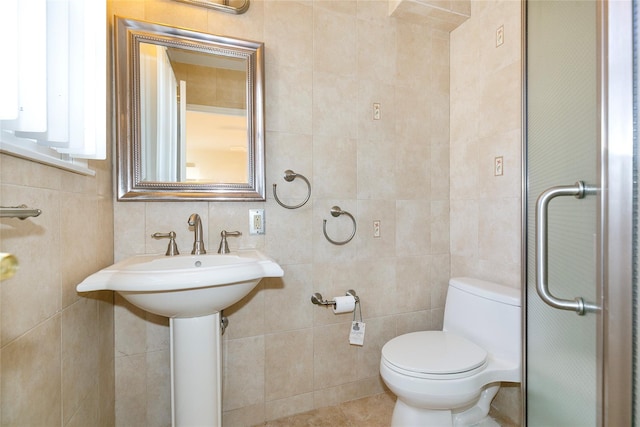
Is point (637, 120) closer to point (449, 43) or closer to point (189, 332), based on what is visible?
point (189, 332)

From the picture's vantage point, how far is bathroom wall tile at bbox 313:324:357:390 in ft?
A: 5.41

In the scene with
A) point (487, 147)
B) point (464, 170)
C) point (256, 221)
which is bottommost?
point (256, 221)

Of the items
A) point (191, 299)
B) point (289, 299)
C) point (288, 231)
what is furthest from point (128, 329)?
point (288, 231)

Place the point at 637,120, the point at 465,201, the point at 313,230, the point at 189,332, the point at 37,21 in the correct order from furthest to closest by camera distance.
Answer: the point at 465,201 < the point at 313,230 < the point at 189,332 < the point at 37,21 < the point at 637,120

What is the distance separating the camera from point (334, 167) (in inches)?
65.4

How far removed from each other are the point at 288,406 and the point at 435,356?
816 mm

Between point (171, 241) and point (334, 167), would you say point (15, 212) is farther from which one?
point (334, 167)

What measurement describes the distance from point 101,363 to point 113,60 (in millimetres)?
1243

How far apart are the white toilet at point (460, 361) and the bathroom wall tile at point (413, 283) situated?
0.22m

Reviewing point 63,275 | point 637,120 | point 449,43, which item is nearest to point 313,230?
point 63,275

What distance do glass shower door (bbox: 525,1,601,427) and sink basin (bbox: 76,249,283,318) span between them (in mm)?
809

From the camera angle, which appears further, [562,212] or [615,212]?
[562,212]

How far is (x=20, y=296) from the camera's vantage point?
0.70m

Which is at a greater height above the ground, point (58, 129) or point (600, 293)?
point (58, 129)
